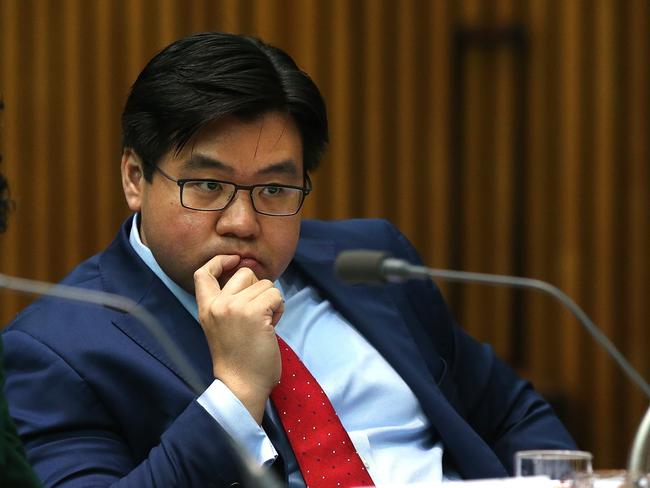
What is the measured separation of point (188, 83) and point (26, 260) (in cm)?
208

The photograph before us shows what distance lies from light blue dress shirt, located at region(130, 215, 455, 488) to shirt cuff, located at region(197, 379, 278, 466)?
161mm

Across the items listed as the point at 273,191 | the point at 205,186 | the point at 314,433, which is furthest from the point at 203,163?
the point at 314,433

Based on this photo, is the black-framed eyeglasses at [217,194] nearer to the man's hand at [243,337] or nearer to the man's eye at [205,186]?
the man's eye at [205,186]

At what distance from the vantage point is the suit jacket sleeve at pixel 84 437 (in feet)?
5.97

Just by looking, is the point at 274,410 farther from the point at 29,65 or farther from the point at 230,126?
the point at 29,65

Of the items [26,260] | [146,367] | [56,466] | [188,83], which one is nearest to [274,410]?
[146,367]

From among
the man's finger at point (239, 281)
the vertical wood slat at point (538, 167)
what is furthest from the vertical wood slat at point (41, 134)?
the man's finger at point (239, 281)

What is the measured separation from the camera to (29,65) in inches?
156

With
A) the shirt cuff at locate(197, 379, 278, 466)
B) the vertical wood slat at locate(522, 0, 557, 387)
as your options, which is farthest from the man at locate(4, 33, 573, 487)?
the vertical wood slat at locate(522, 0, 557, 387)

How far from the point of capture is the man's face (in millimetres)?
2096

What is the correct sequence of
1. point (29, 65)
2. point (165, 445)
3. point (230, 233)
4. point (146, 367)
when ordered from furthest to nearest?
1. point (29, 65)
2. point (230, 233)
3. point (146, 367)
4. point (165, 445)

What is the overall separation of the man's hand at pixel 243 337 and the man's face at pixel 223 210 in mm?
133

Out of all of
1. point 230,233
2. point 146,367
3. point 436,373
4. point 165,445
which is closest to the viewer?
point 165,445

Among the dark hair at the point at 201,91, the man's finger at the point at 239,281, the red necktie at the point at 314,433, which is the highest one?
the dark hair at the point at 201,91
